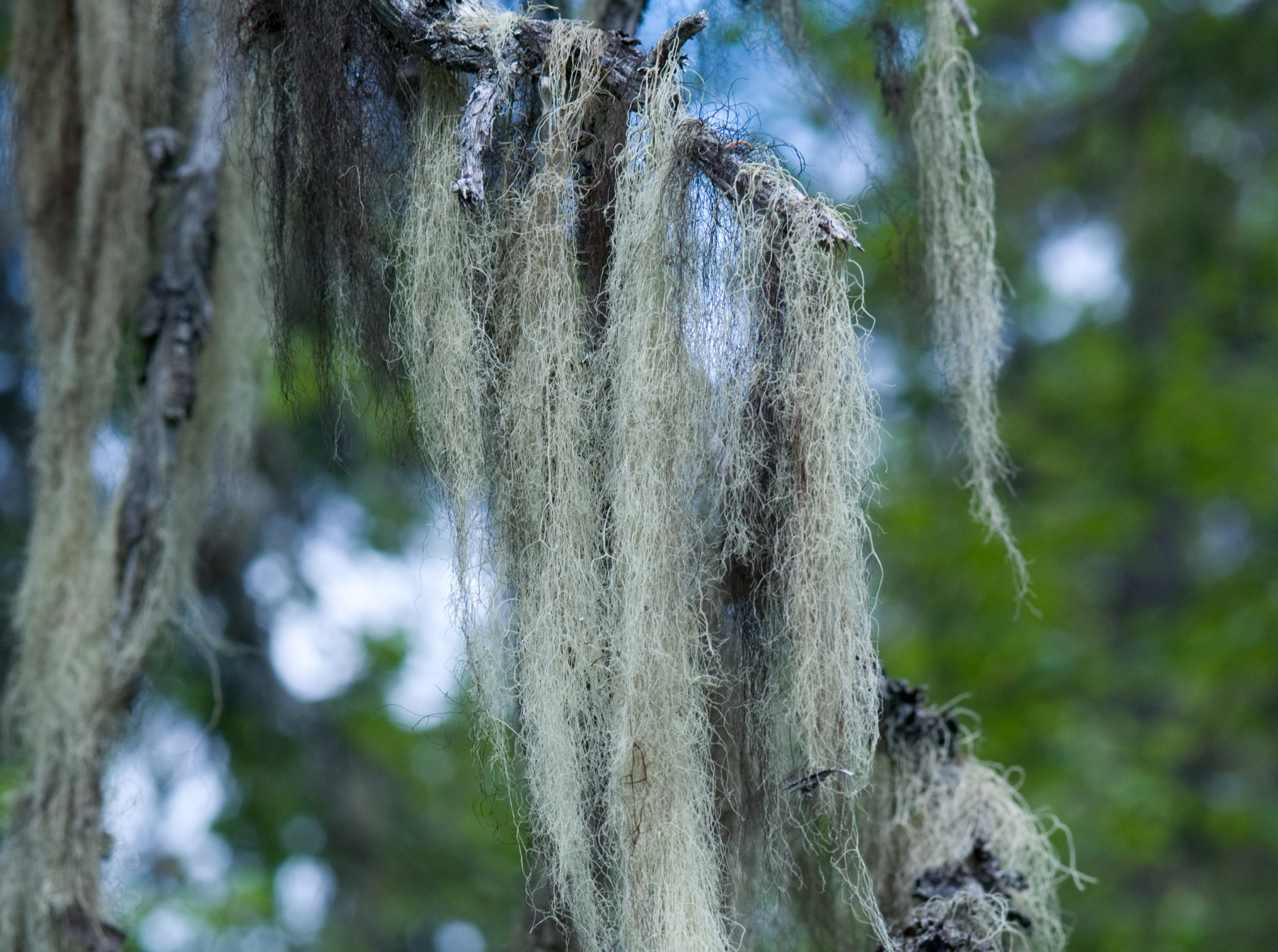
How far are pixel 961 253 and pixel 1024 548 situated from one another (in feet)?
9.74

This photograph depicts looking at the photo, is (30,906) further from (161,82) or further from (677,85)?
(677,85)

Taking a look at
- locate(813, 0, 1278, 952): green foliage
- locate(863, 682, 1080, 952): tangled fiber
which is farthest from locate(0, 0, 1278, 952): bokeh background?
locate(863, 682, 1080, 952): tangled fiber

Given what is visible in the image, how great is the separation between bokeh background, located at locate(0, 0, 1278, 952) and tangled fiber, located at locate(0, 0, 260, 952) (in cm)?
8

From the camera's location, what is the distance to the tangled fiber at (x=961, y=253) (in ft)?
4.48

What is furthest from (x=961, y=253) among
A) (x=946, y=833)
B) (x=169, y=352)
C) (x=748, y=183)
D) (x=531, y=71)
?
(x=169, y=352)

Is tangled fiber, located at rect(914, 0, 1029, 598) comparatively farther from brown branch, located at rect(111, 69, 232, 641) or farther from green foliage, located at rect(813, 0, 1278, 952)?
green foliage, located at rect(813, 0, 1278, 952)

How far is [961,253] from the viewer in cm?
138

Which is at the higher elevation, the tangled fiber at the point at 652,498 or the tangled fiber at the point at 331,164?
the tangled fiber at the point at 331,164

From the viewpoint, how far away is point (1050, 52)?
542 centimetres

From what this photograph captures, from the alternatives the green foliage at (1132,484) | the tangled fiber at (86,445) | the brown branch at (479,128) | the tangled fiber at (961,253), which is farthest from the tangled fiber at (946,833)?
the green foliage at (1132,484)

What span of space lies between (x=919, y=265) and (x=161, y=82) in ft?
3.77

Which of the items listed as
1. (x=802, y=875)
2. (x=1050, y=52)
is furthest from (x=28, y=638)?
(x=1050, y=52)

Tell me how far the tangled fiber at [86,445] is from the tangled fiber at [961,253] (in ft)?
3.44

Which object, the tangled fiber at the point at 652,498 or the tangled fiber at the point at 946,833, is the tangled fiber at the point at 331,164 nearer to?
the tangled fiber at the point at 652,498
